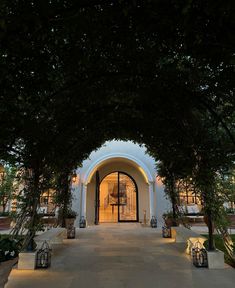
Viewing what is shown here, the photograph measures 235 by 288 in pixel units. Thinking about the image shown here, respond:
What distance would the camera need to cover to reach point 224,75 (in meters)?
2.57

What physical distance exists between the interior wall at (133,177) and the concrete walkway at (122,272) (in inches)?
318

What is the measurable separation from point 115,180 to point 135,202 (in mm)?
1700

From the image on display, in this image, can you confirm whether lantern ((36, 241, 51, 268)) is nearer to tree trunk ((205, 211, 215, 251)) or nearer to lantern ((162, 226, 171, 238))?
tree trunk ((205, 211, 215, 251))

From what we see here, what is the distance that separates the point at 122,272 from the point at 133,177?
423 inches

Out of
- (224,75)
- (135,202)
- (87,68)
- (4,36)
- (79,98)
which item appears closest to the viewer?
(4,36)

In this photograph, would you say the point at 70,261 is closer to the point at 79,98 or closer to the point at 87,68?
the point at 79,98

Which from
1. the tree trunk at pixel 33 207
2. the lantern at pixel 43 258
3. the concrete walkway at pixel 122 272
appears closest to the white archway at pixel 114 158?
the concrete walkway at pixel 122 272

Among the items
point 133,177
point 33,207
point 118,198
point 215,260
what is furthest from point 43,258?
point 133,177

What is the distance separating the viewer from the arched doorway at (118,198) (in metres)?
14.9

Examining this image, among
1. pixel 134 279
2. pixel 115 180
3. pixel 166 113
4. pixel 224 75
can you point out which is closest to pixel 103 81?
pixel 166 113

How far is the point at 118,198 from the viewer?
1507 centimetres

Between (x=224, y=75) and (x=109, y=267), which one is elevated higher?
(x=224, y=75)

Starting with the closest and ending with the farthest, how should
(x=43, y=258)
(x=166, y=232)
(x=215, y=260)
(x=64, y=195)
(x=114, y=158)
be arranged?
(x=215, y=260)
(x=43, y=258)
(x=64, y=195)
(x=166, y=232)
(x=114, y=158)

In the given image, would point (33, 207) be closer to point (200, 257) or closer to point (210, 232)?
point (200, 257)
